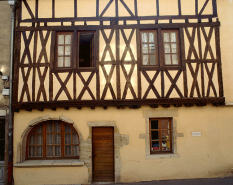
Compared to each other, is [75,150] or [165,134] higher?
[165,134]

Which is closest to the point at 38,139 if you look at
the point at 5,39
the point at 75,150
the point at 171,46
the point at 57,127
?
the point at 57,127

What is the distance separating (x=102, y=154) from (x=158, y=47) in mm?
3834

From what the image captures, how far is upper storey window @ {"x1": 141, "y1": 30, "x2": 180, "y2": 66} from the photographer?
562cm

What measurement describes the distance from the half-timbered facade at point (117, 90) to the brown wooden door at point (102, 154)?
0.03 m

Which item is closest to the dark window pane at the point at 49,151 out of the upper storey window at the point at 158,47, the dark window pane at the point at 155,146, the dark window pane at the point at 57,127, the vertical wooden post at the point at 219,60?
the dark window pane at the point at 57,127

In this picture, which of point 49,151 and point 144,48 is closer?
point 49,151

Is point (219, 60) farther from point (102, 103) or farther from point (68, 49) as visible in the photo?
point (68, 49)

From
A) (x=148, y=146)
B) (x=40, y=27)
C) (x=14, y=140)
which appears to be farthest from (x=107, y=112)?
(x=40, y=27)

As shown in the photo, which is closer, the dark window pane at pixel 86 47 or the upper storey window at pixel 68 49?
the upper storey window at pixel 68 49

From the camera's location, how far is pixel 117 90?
5.41m

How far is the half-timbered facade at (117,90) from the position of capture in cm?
533

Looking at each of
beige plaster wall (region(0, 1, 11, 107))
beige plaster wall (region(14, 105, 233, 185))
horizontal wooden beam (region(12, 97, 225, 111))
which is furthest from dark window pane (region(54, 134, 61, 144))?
beige plaster wall (region(0, 1, 11, 107))

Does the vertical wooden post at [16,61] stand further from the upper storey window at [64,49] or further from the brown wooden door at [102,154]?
the brown wooden door at [102,154]

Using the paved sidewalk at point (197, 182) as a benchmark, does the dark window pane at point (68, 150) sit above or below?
above
